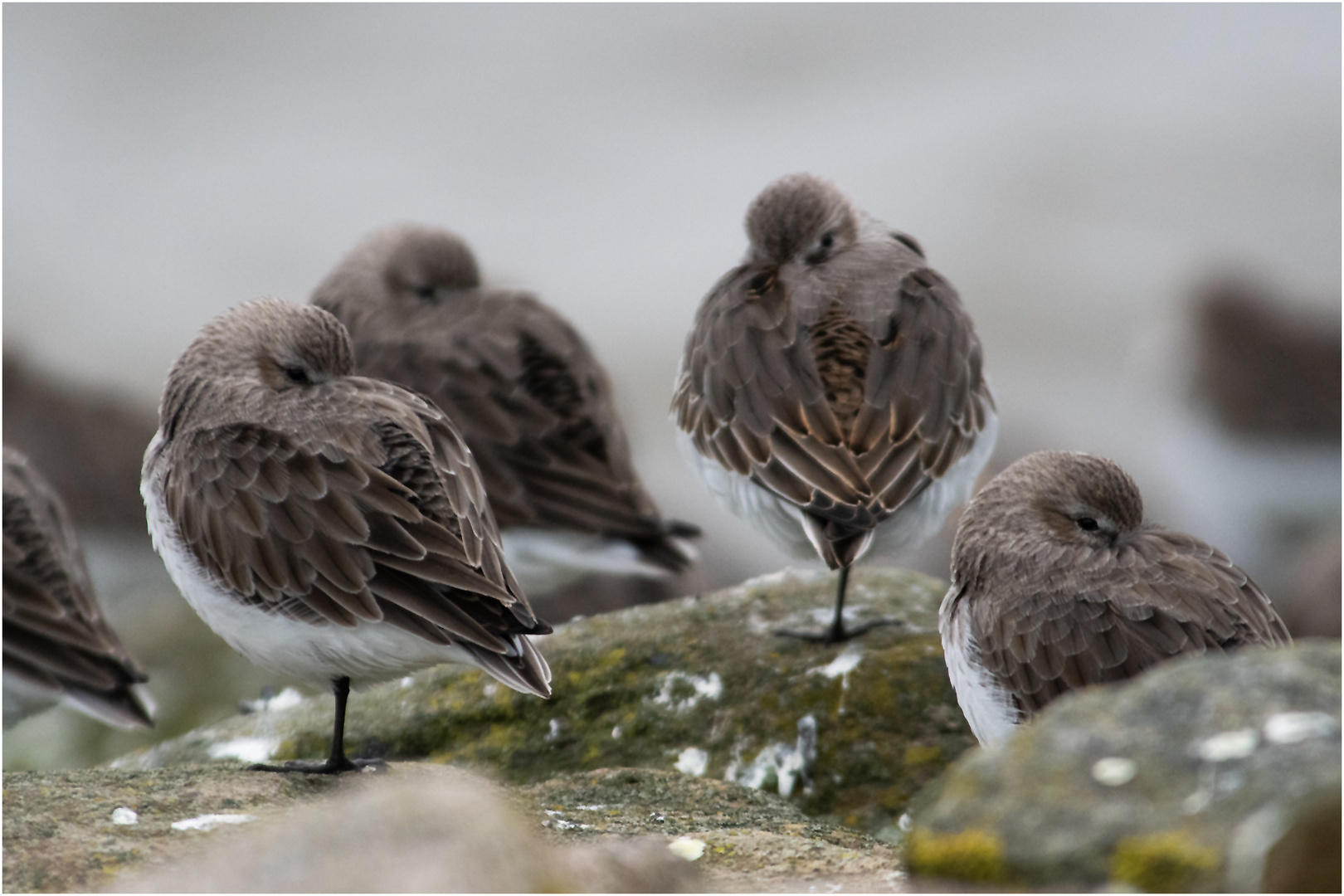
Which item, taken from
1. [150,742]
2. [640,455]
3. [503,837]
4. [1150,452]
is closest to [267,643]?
[503,837]

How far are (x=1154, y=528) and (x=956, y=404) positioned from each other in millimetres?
1381

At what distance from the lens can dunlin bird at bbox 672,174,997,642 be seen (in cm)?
655

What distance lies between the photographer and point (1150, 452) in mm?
17328

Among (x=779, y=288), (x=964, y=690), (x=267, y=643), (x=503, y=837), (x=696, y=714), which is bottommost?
(x=696, y=714)

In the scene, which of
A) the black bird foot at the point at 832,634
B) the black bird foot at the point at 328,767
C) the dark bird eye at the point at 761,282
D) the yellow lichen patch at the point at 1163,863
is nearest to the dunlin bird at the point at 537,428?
the black bird foot at the point at 832,634

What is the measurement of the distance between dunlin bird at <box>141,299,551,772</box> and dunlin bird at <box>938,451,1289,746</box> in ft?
5.41

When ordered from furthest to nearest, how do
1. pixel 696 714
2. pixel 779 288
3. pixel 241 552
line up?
pixel 779 288
pixel 696 714
pixel 241 552

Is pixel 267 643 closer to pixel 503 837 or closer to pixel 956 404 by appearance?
pixel 503 837

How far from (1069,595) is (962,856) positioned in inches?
86.9

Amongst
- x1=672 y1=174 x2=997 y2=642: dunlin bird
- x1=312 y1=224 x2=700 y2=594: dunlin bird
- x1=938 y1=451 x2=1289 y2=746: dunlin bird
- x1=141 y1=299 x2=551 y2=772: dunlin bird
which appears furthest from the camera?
x1=312 y1=224 x2=700 y2=594: dunlin bird

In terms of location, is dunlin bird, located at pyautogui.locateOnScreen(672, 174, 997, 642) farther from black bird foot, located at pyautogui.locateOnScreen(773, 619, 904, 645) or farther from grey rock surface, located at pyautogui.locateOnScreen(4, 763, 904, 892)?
grey rock surface, located at pyautogui.locateOnScreen(4, 763, 904, 892)

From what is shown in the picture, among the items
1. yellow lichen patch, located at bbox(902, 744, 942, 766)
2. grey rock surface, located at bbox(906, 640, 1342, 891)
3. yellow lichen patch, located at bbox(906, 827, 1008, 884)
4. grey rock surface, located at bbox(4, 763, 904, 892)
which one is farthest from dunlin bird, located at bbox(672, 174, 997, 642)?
yellow lichen patch, located at bbox(906, 827, 1008, 884)

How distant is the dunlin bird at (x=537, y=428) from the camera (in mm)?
8266

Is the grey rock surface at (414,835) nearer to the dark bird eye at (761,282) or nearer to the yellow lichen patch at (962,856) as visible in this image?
the yellow lichen patch at (962,856)
